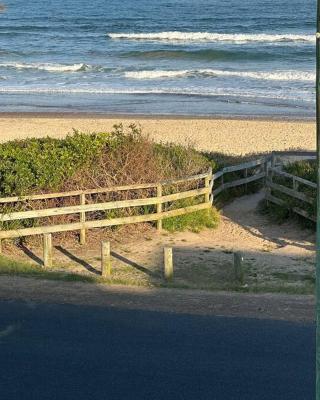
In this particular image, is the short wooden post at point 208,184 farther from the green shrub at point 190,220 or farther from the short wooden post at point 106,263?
the short wooden post at point 106,263

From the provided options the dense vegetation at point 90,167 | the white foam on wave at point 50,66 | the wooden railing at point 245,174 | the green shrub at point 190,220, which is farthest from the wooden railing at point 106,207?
the white foam on wave at point 50,66

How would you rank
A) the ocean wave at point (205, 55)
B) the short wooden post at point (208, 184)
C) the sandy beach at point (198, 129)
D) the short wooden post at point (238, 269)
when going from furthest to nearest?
the ocean wave at point (205, 55), the sandy beach at point (198, 129), the short wooden post at point (208, 184), the short wooden post at point (238, 269)

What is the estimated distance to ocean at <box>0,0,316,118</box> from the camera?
40.3m

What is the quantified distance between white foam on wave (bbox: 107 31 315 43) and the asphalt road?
5150cm

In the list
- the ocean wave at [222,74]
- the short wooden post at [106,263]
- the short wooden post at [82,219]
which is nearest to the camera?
the short wooden post at [106,263]

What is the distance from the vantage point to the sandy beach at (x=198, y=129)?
96.1 ft

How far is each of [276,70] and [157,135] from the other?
2058 cm

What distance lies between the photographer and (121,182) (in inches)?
747

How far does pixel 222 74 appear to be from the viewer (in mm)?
48625

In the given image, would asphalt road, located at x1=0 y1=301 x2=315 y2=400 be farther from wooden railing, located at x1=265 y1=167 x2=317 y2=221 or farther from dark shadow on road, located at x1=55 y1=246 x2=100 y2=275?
wooden railing, located at x1=265 y1=167 x2=317 y2=221

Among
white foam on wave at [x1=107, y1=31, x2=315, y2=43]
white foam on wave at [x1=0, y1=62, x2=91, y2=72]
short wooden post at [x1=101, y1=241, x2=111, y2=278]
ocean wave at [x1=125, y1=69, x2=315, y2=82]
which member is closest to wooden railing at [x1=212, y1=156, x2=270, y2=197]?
short wooden post at [x1=101, y1=241, x2=111, y2=278]

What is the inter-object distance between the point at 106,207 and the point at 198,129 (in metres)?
15.2

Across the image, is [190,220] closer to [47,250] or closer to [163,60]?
[47,250]

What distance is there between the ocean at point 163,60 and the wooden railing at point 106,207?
17745 millimetres
